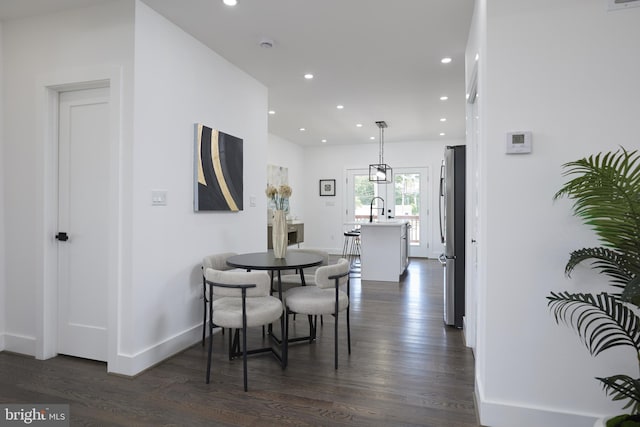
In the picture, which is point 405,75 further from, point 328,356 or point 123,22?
point 328,356

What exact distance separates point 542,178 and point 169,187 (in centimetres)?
272

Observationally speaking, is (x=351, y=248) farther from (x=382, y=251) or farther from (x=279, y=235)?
(x=279, y=235)

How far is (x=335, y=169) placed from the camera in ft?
32.1

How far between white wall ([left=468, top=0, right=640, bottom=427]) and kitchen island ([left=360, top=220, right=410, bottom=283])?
4052mm

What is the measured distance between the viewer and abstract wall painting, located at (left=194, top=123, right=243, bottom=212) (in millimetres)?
3414

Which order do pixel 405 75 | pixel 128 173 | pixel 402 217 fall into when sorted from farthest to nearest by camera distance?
pixel 402 217
pixel 405 75
pixel 128 173

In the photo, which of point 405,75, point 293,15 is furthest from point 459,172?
point 293,15

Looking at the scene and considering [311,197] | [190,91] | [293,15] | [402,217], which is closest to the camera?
[293,15]

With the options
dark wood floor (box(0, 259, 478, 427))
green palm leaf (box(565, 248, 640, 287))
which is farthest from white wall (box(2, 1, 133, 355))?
green palm leaf (box(565, 248, 640, 287))

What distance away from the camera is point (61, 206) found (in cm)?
308

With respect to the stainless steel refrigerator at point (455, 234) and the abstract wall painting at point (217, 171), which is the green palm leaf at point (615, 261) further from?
the abstract wall painting at point (217, 171)

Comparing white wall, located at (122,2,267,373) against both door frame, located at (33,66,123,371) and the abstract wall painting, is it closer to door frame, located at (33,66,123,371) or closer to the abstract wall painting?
the abstract wall painting

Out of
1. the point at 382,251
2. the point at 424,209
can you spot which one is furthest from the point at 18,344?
the point at 424,209

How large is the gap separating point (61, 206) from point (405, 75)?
3.86 m
